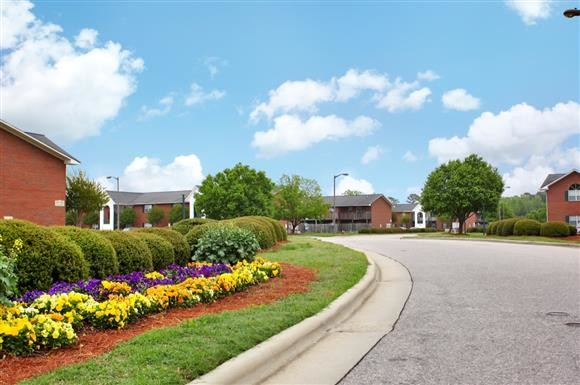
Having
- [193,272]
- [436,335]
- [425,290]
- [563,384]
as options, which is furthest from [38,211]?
[563,384]

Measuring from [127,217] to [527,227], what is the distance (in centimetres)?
6047

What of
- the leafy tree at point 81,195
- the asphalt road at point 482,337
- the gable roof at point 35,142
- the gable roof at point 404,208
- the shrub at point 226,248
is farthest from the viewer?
→ the gable roof at point 404,208

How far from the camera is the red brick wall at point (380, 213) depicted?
97.8 m

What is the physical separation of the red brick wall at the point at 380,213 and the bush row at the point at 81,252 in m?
85.9

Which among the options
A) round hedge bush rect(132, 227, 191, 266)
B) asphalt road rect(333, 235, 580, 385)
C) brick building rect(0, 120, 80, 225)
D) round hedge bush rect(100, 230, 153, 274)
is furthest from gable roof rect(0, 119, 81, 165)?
asphalt road rect(333, 235, 580, 385)

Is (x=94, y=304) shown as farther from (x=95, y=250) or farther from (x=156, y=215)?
(x=156, y=215)

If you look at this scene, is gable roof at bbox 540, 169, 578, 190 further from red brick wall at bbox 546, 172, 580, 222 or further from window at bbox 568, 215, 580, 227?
window at bbox 568, 215, 580, 227

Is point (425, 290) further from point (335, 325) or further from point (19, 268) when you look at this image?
point (19, 268)

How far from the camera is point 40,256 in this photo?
8.15 m

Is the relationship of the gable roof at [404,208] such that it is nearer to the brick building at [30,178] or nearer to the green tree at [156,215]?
the green tree at [156,215]

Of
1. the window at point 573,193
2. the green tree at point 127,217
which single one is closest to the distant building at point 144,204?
the green tree at point 127,217

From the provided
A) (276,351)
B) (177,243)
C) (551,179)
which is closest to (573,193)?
(551,179)

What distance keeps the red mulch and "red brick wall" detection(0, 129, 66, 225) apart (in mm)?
26869

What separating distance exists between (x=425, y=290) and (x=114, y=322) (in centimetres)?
701
